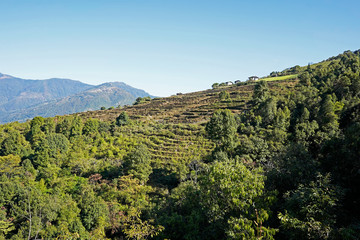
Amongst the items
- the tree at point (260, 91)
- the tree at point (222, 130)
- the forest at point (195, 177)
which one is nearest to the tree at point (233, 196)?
the forest at point (195, 177)

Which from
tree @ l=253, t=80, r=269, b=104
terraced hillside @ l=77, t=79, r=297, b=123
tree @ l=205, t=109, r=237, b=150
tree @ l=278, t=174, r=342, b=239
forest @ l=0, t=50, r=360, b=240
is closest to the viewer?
tree @ l=278, t=174, r=342, b=239

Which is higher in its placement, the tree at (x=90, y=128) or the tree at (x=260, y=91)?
the tree at (x=260, y=91)

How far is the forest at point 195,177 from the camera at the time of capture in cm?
1367

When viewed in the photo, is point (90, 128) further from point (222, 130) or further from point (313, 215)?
point (313, 215)

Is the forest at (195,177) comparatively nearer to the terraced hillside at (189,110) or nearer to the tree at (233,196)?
the tree at (233,196)

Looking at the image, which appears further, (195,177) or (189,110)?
(189,110)

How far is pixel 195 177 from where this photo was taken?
28.3 metres

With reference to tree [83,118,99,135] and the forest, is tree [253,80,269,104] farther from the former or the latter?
tree [83,118,99,135]

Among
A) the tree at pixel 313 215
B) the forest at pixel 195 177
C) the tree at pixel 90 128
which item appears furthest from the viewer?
the tree at pixel 90 128

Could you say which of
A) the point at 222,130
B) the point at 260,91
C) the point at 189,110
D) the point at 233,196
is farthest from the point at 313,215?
the point at 189,110

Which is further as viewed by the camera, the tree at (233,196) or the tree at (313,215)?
the tree at (233,196)

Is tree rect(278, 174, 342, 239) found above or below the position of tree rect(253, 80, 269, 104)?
below

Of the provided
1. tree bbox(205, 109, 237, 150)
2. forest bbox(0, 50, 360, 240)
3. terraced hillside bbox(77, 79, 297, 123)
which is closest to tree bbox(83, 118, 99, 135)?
forest bbox(0, 50, 360, 240)

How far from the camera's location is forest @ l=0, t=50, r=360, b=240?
13672mm
